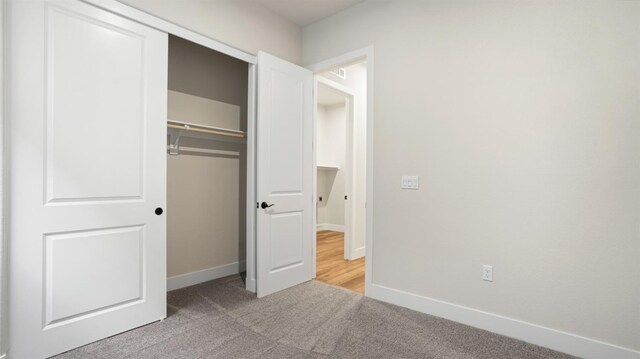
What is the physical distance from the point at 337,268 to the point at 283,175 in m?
1.54

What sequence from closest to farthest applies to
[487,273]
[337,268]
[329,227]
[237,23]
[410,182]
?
[487,273]
[410,182]
[237,23]
[337,268]
[329,227]

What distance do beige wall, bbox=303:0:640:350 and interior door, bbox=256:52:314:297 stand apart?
2.67 ft

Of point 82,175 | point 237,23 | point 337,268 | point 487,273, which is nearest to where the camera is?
point 82,175

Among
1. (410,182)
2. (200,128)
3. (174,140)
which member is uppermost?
(200,128)

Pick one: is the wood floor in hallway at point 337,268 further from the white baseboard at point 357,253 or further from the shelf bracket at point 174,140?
the shelf bracket at point 174,140

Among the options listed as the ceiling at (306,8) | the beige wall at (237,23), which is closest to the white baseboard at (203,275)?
the beige wall at (237,23)

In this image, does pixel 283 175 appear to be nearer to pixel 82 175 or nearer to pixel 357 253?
pixel 82 175

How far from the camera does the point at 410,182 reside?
2.76 meters

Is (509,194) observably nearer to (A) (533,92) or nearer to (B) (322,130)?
(A) (533,92)

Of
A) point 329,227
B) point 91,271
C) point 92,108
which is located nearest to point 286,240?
point 91,271

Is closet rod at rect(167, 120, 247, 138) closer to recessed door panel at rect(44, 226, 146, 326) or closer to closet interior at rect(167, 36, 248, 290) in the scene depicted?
closet interior at rect(167, 36, 248, 290)

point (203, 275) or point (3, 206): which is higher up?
point (3, 206)

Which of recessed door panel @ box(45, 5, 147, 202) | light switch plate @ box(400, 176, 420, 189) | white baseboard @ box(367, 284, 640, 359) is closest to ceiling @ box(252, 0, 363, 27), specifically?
recessed door panel @ box(45, 5, 147, 202)

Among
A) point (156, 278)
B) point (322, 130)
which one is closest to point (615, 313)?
point (156, 278)
